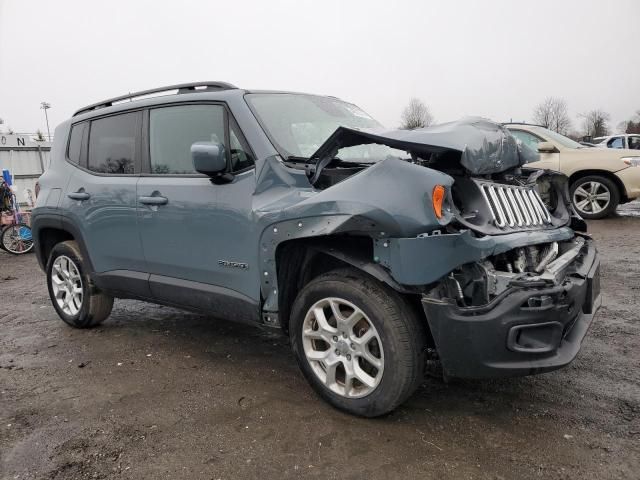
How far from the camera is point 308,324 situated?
2.92 m

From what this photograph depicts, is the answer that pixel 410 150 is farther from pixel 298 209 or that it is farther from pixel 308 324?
pixel 308 324

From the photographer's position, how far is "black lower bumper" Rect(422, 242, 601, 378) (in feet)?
7.66

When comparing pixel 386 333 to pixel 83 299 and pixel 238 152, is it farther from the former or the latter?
pixel 83 299

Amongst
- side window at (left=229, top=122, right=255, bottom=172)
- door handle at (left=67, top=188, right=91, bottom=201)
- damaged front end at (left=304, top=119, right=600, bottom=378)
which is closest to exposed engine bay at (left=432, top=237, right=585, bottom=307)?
damaged front end at (left=304, top=119, right=600, bottom=378)

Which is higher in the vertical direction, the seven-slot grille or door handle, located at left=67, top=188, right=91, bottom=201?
door handle, located at left=67, top=188, right=91, bottom=201

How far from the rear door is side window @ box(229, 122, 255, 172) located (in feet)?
3.22

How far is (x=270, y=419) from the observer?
9.37 feet

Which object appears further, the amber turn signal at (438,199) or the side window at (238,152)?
the side window at (238,152)

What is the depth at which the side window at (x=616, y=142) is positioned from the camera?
15200 mm

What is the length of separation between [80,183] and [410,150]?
2936mm

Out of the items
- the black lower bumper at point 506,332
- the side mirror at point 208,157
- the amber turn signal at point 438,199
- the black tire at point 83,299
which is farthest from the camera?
the black tire at point 83,299

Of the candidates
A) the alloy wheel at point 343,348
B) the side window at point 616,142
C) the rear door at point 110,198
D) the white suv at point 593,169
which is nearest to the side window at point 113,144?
the rear door at point 110,198

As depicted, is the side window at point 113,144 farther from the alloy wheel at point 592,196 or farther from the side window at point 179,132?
the alloy wheel at point 592,196

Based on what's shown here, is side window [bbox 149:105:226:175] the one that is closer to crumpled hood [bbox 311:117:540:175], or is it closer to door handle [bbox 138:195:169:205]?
door handle [bbox 138:195:169:205]
